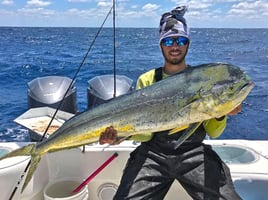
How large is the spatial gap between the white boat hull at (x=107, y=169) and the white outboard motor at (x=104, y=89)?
Result: 1.55 m

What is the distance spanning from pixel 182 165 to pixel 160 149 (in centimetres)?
20

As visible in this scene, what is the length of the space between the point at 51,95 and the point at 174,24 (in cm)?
250

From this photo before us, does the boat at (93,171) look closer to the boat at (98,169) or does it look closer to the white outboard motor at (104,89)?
the boat at (98,169)

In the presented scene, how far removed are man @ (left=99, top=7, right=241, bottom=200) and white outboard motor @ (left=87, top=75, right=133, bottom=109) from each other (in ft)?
6.60

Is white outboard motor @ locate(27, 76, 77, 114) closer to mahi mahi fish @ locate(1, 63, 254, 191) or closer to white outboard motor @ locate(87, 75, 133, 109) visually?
white outboard motor @ locate(87, 75, 133, 109)

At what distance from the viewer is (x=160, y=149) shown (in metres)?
2.65

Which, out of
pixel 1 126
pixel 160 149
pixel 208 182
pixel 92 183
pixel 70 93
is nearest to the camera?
pixel 208 182

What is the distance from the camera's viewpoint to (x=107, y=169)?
3.07 m

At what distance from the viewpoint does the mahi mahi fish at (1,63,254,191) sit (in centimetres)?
191

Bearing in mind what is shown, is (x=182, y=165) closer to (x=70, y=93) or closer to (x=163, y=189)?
(x=163, y=189)

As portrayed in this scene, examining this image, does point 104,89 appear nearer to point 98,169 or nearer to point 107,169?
point 107,169

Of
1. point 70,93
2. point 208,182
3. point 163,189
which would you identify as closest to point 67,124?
point 163,189

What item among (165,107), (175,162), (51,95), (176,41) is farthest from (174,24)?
(51,95)

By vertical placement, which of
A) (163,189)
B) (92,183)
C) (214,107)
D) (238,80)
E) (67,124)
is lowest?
(92,183)
